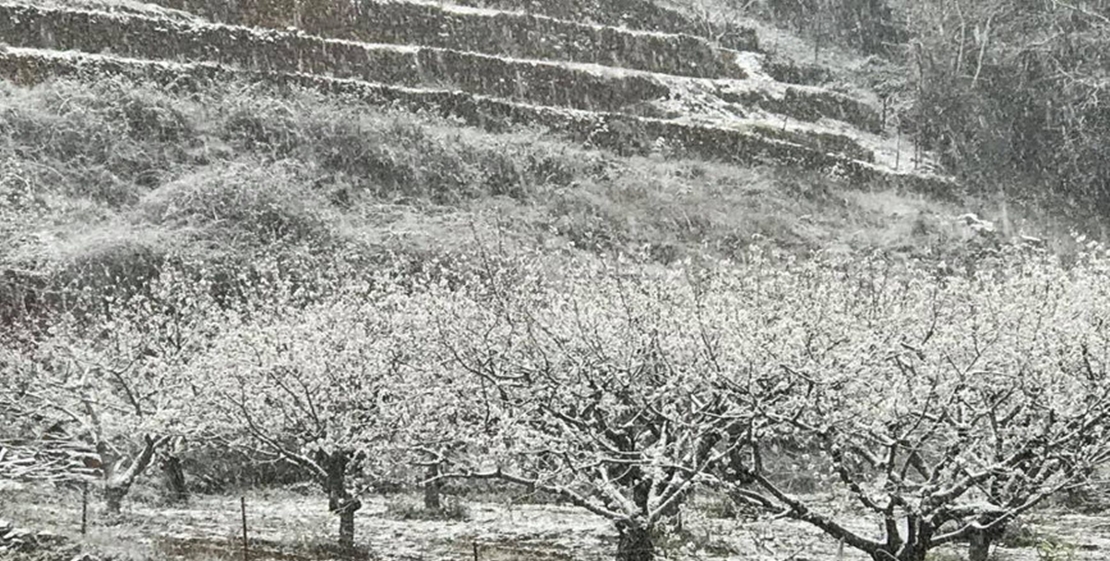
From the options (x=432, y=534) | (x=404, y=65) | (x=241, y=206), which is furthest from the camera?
(x=404, y=65)

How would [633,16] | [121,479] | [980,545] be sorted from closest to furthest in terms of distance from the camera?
[980,545], [121,479], [633,16]

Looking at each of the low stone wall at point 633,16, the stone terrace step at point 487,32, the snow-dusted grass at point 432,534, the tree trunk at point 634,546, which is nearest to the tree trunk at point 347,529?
the snow-dusted grass at point 432,534

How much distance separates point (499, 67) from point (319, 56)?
582 centimetres

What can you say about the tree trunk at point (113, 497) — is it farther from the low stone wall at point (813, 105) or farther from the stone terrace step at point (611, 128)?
the low stone wall at point (813, 105)

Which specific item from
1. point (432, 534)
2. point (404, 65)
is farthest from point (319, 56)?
point (432, 534)

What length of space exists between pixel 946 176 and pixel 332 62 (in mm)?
20526

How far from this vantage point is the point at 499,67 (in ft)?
112

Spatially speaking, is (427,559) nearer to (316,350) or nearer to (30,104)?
(316,350)

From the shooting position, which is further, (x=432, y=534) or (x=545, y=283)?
(x=545, y=283)

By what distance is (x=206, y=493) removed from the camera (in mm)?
19219

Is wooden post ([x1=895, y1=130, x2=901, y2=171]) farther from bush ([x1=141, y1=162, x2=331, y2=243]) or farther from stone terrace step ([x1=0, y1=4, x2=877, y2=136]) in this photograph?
bush ([x1=141, y1=162, x2=331, y2=243])

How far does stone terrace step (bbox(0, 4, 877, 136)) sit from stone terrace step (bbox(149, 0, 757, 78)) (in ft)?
4.32

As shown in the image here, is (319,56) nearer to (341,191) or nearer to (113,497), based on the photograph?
(341,191)

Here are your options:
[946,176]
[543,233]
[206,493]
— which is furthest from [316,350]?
[946,176]
